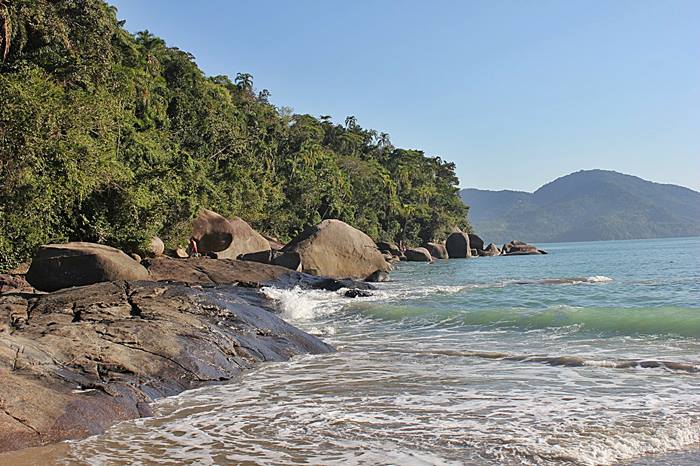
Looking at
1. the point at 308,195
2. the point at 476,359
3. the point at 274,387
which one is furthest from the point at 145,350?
the point at 308,195

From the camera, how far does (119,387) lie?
6832 millimetres

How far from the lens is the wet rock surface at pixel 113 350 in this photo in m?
5.79

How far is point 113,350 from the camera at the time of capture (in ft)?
25.1

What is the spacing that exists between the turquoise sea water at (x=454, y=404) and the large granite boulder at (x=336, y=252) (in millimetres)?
12173

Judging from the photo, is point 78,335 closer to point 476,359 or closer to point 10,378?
point 10,378

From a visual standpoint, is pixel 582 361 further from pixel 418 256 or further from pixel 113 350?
pixel 418 256

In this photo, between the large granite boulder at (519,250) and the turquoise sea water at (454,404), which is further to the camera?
the large granite boulder at (519,250)

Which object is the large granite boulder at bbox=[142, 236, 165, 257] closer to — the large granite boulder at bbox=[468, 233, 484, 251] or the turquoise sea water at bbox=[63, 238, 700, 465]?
the turquoise sea water at bbox=[63, 238, 700, 465]

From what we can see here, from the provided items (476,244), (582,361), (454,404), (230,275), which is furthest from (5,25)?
(476,244)

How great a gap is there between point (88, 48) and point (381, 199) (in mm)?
42136

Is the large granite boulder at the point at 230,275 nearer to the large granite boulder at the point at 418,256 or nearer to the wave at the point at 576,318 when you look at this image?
the wave at the point at 576,318

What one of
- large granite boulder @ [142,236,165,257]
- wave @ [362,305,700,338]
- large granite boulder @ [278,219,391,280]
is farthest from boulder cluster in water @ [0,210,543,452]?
large granite boulder @ [278,219,391,280]

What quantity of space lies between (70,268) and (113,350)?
7.74m

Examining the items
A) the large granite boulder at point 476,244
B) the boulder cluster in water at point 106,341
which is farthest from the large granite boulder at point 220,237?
the large granite boulder at point 476,244
